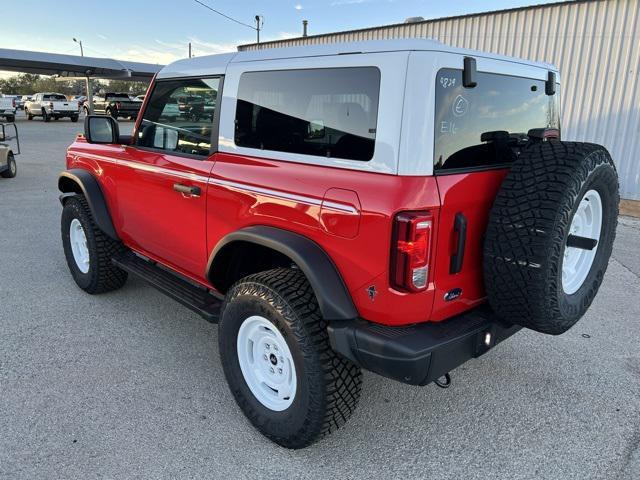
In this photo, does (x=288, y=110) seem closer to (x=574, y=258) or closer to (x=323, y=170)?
(x=323, y=170)

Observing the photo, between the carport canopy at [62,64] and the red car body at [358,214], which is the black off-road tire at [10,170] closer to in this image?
the red car body at [358,214]

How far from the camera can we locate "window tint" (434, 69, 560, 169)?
6.93 feet

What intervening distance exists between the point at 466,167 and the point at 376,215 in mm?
538

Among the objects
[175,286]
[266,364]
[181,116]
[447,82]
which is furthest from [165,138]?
[447,82]

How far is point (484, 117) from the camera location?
2359 millimetres

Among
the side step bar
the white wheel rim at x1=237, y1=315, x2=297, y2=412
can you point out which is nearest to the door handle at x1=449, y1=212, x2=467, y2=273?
the white wheel rim at x1=237, y1=315, x2=297, y2=412

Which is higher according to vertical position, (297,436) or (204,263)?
(204,263)

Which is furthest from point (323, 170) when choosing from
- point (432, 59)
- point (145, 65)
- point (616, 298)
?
point (145, 65)

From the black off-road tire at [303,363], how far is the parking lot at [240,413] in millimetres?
177

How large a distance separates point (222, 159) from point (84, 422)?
1625 millimetres

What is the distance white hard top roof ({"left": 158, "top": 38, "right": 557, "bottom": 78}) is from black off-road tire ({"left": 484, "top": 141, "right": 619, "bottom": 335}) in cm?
62

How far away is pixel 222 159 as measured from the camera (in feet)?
9.14

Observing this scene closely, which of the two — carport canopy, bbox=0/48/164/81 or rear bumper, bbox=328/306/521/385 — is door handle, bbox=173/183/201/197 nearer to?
rear bumper, bbox=328/306/521/385

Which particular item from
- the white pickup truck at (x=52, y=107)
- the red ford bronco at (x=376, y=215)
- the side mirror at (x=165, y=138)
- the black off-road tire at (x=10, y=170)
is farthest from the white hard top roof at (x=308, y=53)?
the white pickup truck at (x=52, y=107)
